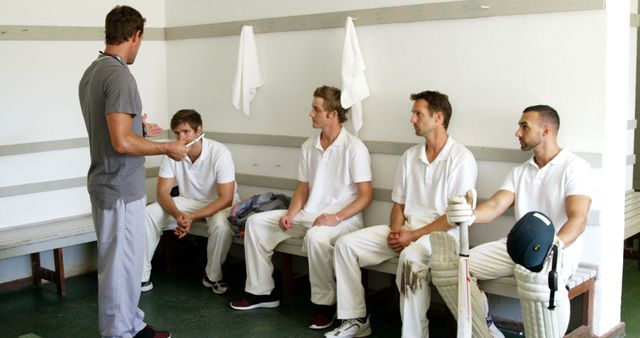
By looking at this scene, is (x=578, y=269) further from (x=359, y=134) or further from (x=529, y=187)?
→ (x=359, y=134)

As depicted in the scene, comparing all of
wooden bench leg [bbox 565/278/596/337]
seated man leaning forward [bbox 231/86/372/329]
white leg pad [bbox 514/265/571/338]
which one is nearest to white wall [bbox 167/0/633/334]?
wooden bench leg [bbox 565/278/596/337]

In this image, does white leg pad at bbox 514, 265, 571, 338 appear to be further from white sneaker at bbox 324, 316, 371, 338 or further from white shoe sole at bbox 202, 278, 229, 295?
white shoe sole at bbox 202, 278, 229, 295

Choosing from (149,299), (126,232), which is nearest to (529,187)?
(126,232)

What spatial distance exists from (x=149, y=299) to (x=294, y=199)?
1.21 m

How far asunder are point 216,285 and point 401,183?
5.29 feet

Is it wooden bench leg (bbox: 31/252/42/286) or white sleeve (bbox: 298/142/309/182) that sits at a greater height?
white sleeve (bbox: 298/142/309/182)

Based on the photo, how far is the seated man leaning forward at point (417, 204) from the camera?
456 cm

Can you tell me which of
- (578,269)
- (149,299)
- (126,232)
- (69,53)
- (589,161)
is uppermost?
(69,53)

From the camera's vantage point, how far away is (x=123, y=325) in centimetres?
409

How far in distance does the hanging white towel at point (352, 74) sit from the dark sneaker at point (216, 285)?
155 centimetres

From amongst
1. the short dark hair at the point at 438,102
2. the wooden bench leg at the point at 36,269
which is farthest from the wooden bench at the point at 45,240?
the short dark hair at the point at 438,102

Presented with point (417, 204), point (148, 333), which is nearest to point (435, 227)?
point (417, 204)

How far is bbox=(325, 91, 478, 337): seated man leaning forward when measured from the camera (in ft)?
15.0

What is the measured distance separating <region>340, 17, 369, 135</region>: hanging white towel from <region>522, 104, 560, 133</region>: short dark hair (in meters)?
1.25
